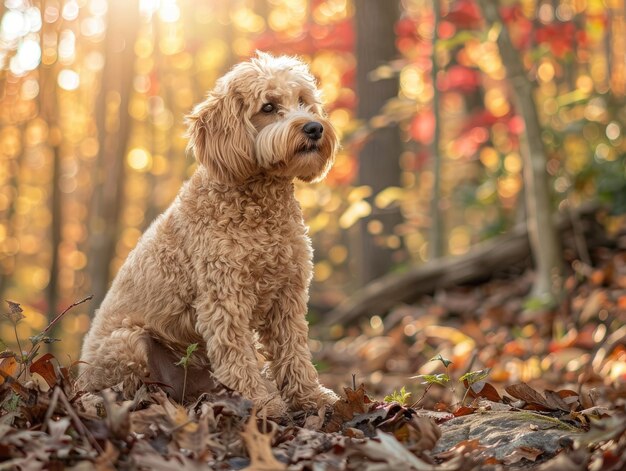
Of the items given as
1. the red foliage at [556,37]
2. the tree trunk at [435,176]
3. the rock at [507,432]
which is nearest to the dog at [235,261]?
the rock at [507,432]

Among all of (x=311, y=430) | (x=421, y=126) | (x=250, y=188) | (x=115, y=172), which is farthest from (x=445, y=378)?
(x=421, y=126)

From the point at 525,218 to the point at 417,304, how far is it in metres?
1.86

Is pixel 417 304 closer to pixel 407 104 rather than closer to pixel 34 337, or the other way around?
pixel 407 104

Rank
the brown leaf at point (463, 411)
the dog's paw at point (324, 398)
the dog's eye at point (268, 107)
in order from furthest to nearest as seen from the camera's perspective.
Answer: the dog's eye at point (268, 107), the dog's paw at point (324, 398), the brown leaf at point (463, 411)

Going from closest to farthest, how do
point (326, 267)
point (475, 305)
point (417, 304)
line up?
1. point (475, 305)
2. point (417, 304)
3. point (326, 267)

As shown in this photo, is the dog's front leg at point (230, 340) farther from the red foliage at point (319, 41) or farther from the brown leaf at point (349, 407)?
the red foliage at point (319, 41)

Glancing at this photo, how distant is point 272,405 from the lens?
390 centimetres

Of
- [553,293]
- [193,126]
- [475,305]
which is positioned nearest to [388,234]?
[475,305]

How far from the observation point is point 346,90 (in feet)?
53.7

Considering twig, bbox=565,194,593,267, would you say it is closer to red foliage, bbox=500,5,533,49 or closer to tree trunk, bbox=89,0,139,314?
red foliage, bbox=500,5,533,49

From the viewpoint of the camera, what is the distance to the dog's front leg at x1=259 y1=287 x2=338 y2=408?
4188 millimetres

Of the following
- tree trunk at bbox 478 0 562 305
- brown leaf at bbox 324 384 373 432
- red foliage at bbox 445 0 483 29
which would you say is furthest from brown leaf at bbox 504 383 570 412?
red foliage at bbox 445 0 483 29

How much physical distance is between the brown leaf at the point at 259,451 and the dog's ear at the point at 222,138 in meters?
1.66

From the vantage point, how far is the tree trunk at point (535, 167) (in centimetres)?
774
